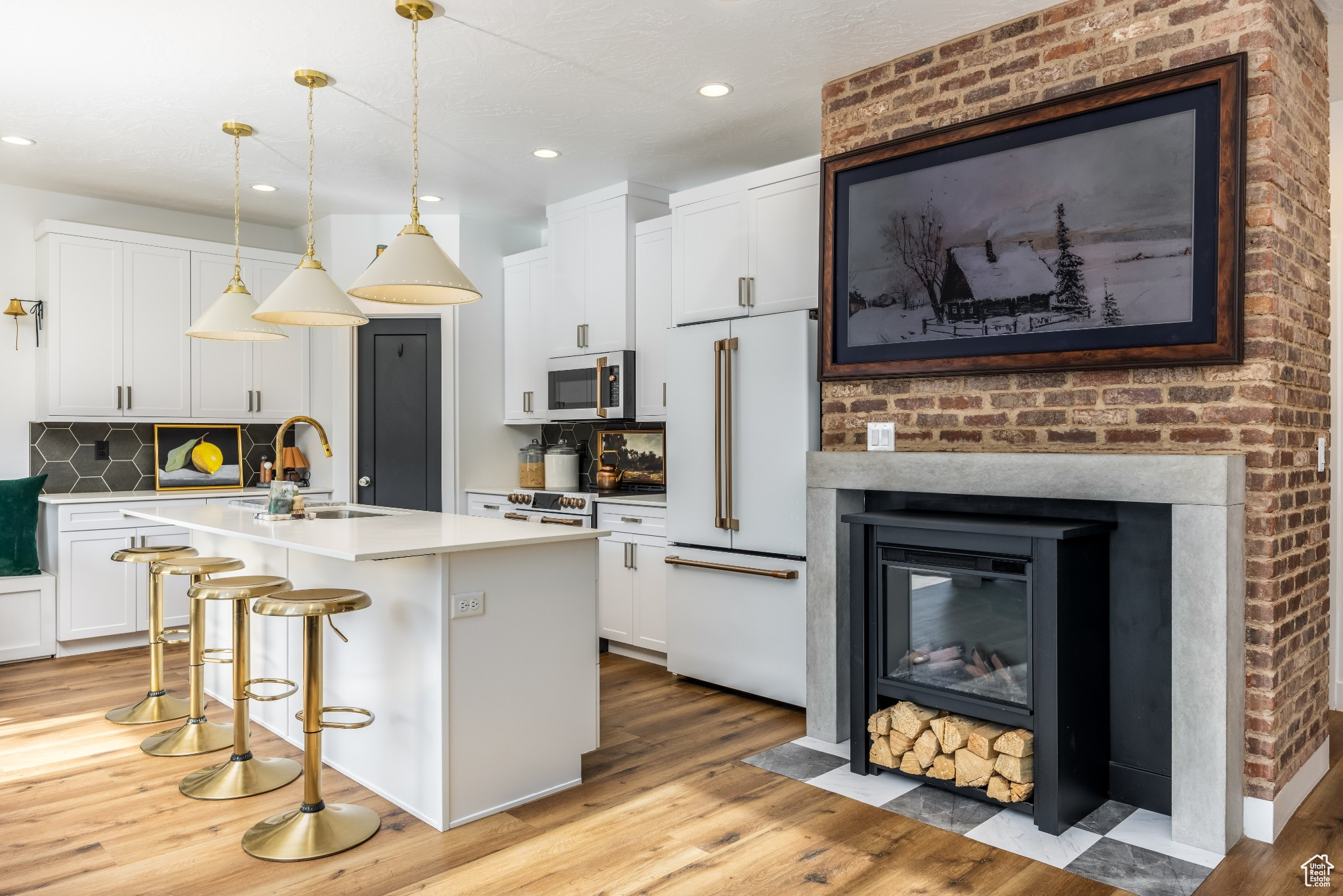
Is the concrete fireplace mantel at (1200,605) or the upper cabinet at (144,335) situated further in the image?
the upper cabinet at (144,335)

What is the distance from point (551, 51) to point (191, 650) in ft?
9.20

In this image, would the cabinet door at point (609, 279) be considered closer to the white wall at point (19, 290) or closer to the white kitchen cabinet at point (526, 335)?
the white kitchen cabinet at point (526, 335)

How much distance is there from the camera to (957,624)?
3.08 m

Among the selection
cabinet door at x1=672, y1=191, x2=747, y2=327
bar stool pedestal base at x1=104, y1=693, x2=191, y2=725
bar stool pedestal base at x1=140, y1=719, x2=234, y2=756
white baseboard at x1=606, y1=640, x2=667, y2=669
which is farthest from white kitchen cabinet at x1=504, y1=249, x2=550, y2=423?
bar stool pedestal base at x1=140, y1=719, x2=234, y2=756

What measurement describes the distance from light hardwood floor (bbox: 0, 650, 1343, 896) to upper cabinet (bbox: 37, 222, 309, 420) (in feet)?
8.42

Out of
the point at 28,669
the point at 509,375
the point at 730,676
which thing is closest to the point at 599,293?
the point at 509,375

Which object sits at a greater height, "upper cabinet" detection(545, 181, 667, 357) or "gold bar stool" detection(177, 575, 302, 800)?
"upper cabinet" detection(545, 181, 667, 357)

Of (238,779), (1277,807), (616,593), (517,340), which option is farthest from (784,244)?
(238,779)

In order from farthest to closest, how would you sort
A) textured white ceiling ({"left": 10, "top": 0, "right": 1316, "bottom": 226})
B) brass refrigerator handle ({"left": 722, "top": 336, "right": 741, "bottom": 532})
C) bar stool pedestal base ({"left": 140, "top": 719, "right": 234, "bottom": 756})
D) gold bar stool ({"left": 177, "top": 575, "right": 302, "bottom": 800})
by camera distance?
brass refrigerator handle ({"left": 722, "top": 336, "right": 741, "bottom": 532}) → bar stool pedestal base ({"left": 140, "top": 719, "right": 234, "bottom": 756}) → textured white ceiling ({"left": 10, "top": 0, "right": 1316, "bottom": 226}) → gold bar stool ({"left": 177, "top": 575, "right": 302, "bottom": 800})

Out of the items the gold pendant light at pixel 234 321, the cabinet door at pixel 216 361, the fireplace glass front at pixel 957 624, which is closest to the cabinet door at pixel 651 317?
the gold pendant light at pixel 234 321

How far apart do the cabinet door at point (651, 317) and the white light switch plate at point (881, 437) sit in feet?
5.73

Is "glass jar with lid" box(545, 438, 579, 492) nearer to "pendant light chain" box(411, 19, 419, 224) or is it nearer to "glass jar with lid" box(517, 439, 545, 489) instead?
"glass jar with lid" box(517, 439, 545, 489)

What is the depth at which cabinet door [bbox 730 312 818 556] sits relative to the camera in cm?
385

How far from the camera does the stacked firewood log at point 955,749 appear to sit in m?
2.84
